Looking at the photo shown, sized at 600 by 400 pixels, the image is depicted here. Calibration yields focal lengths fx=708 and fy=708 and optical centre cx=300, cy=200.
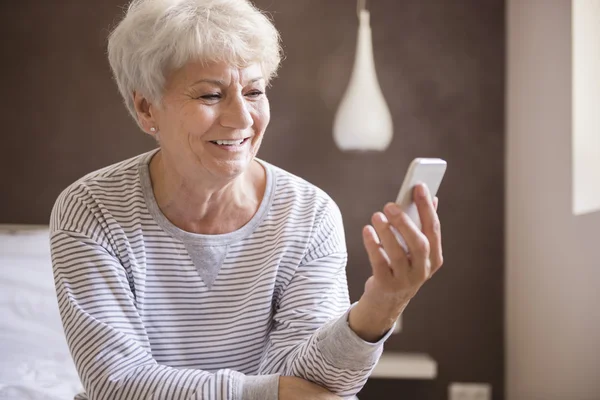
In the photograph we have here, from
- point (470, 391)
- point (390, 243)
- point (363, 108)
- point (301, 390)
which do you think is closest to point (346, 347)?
point (301, 390)

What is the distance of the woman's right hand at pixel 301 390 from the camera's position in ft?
4.07

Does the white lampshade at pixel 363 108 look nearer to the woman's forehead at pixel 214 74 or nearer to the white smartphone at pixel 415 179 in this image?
the woman's forehead at pixel 214 74

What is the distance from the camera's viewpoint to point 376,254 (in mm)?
1036

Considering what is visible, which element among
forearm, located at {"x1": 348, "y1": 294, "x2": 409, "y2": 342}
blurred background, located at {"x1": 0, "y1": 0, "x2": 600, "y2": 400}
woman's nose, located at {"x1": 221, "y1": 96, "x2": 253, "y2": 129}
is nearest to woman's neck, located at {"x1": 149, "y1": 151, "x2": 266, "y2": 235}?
woman's nose, located at {"x1": 221, "y1": 96, "x2": 253, "y2": 129}

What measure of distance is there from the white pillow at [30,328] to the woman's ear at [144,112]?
0.77 meters

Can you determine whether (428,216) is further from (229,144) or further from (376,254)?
(229,144)

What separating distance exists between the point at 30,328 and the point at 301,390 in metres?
1.32

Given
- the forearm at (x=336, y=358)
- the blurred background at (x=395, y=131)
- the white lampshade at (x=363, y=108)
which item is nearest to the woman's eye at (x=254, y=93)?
the forearm at (x=336, y=358)

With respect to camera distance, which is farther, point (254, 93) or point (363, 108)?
point (363, 108)

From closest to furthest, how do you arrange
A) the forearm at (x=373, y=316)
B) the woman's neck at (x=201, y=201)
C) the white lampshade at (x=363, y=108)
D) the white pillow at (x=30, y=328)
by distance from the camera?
the forearm at (x=373, y=316) < the woman's neck at (x=201, y=201) < the white pillow at (x=30, y=328) < the white lampshade at (x=363, y=108)

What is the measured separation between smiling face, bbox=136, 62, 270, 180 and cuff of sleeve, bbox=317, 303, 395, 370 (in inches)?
15.1

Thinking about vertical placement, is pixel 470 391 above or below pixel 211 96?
below

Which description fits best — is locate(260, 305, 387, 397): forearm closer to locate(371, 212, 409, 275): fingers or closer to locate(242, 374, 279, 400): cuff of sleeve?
locate(242, 374, 279, 400): cuff of sleeve

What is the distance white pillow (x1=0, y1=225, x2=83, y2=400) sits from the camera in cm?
189
